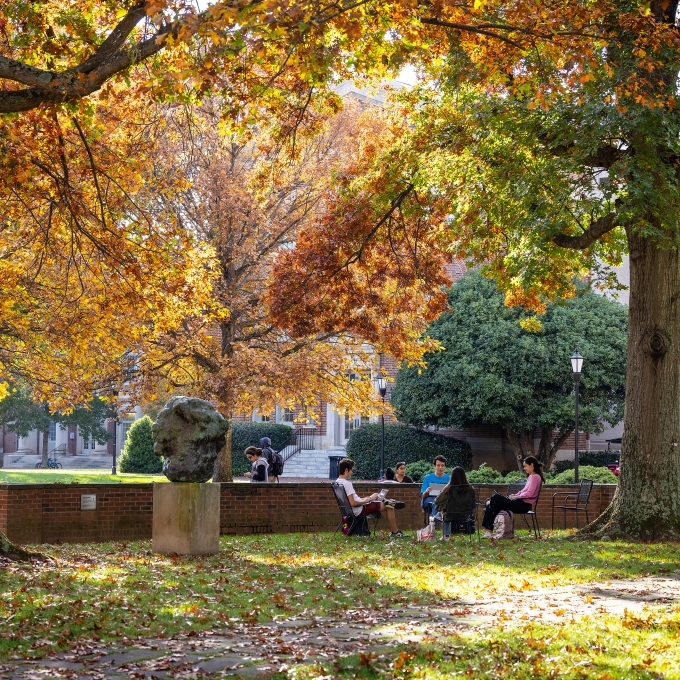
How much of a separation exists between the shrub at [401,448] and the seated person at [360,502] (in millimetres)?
21693

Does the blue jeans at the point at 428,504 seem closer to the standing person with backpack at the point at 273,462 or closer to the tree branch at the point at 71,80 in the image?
the standing person with backpack at the point at 273,462

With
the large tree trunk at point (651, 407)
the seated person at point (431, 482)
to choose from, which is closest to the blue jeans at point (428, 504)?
the seated person at point (431, 482)

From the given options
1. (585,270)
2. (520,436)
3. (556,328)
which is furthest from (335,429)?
(585,270)

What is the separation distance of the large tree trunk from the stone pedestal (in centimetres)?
603

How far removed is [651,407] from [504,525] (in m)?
2.89

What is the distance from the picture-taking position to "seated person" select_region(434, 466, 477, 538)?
16.0 meters

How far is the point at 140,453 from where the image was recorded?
46500mm

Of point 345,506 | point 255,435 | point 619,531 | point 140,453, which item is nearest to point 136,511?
point 345,506

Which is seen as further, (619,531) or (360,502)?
(360,502)

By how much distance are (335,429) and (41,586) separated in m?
35.0

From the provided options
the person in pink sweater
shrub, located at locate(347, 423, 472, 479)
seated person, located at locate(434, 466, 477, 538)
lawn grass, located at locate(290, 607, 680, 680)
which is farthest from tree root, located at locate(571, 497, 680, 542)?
shrub, located at locate(347, 423, 472, 479)

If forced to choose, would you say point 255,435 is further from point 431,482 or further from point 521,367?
point 431,482

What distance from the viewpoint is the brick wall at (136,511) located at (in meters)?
15.7

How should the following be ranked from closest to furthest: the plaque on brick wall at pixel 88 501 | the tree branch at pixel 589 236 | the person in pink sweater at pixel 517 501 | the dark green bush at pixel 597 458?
the tree branch at pixel 589 236
the plaque on brick wall at pixel 88 501
the person in pink sweater at pixel 517 501
the dark green bush at pixel 597 458
